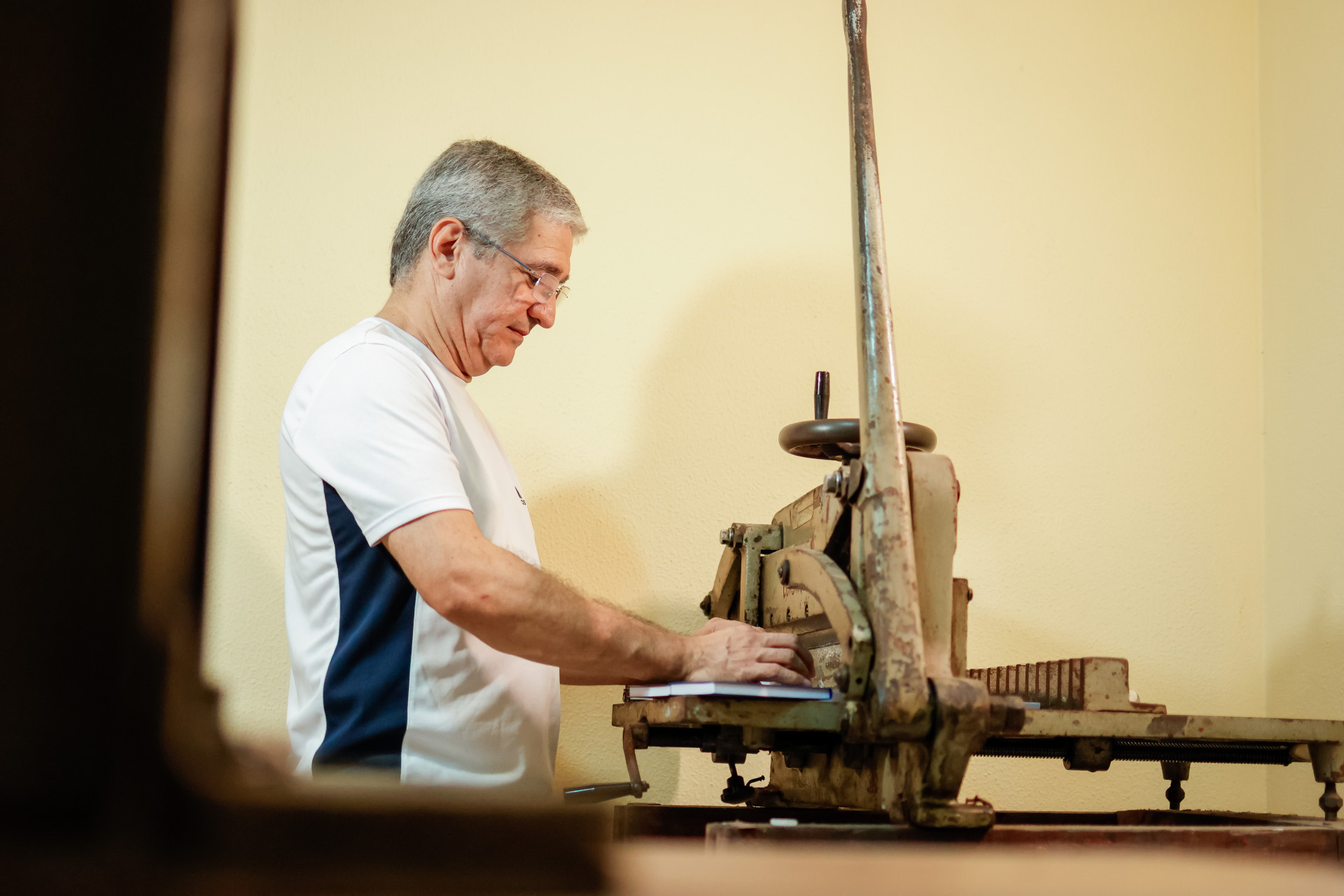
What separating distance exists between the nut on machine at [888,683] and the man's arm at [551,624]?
0.07 meters

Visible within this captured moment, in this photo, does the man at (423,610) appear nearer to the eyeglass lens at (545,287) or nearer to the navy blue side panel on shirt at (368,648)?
the navy blue side panel on shirt at (368,648)

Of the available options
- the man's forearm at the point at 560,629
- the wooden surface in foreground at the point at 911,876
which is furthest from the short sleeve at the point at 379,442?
the wooden surface in foreground at the point at 911,876

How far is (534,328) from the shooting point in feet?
6.94

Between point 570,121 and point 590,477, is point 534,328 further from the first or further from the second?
point 570,121

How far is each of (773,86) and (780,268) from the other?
424 millimetres

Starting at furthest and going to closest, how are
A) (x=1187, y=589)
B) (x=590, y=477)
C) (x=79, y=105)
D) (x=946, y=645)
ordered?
(x=1187, y=589) < (x=590, y=477) < (x=946, y=645) < (x=79, y=105)

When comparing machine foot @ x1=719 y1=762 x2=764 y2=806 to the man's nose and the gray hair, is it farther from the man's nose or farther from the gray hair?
the gray hair

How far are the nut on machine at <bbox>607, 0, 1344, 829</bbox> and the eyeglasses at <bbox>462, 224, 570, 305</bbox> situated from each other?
54cm

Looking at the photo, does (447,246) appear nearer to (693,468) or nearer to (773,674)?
(693,468)

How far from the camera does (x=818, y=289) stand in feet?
7.32

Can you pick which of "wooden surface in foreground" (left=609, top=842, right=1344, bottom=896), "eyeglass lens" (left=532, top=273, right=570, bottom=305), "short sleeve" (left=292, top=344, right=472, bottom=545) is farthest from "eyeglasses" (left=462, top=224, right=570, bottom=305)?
"wooden surface in foreground" (left=609, top=842, right=1344, bottom=896)

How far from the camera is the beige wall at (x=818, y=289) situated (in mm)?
2074

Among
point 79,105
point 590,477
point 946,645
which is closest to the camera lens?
point 79,105

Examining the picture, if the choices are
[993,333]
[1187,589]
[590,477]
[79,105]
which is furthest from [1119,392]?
[79,105]
